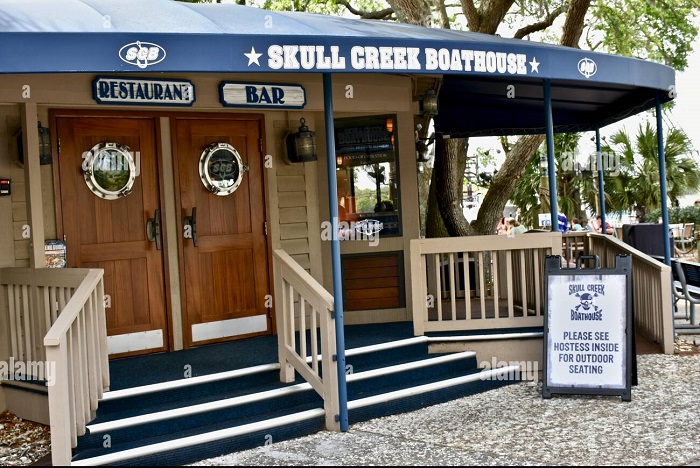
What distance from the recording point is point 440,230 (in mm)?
13523

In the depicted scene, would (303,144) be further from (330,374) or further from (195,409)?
(195,409)

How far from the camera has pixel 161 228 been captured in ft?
24.5

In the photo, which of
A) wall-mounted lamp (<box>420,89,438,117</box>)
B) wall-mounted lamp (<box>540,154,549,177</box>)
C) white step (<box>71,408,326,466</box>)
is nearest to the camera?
white step (<box>71,408,326,466</box>)

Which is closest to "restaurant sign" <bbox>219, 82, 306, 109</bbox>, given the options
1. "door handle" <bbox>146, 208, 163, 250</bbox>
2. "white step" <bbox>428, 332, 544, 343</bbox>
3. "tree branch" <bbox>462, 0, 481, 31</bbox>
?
"door handle" <bbox>146, 208, 163, 250</bbox>

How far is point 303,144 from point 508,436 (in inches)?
139

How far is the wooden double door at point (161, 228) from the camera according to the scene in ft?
23.4

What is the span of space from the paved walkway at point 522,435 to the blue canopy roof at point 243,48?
2521 millimetres

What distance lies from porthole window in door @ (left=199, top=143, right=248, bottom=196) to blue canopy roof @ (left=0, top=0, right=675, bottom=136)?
1.34 metres

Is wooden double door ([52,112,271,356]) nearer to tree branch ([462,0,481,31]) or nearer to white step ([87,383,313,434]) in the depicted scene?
white step ([87,383,313,434])

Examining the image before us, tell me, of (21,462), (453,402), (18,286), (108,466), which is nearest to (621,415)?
(453,402)

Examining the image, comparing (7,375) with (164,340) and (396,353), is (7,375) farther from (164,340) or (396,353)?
(396,353)

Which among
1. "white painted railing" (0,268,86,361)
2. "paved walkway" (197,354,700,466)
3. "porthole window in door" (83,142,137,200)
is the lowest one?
"paved walkway" (197,354,700,466)

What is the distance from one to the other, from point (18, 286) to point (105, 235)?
3.07 ft

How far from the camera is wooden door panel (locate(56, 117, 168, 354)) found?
707cm
